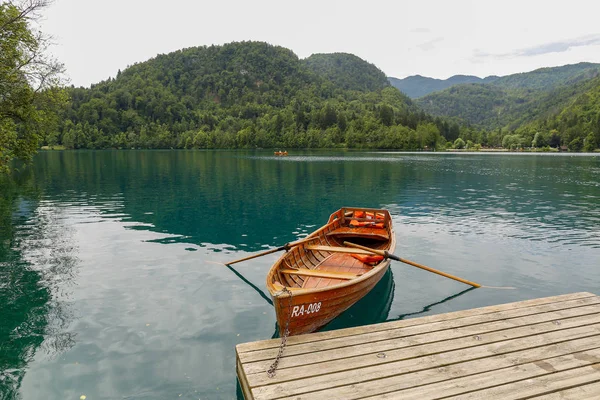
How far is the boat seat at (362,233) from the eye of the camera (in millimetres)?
17234

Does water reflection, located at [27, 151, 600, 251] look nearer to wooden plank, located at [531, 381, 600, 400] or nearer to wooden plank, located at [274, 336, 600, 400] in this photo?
wooden plank, located at [274, 336, 600, 400]

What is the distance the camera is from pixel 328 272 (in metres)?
12.2

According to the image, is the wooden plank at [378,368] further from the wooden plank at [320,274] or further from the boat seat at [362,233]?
the boat seat at [362,233]

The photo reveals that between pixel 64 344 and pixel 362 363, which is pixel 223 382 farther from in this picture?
pixel 64 344

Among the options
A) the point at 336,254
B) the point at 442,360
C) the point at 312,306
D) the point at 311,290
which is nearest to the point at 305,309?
the point at 312,306

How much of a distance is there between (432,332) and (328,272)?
3.97 metres

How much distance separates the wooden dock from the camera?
6.88m

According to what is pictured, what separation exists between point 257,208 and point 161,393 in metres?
23.5

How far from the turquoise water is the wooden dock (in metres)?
2.08

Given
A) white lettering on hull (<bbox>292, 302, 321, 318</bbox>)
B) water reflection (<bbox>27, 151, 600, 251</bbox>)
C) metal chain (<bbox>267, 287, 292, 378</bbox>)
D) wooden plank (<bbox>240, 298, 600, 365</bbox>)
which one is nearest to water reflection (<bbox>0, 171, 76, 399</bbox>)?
water reflection (<bbox>27, 151, 600, 251</bbox>)

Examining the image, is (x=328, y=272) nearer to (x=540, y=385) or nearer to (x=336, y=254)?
(x=336, y=254)

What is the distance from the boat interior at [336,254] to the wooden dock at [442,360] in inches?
88.8

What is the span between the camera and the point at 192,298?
535 inches

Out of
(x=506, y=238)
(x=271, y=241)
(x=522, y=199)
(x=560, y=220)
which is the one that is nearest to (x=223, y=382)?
(x=271, y=241)
